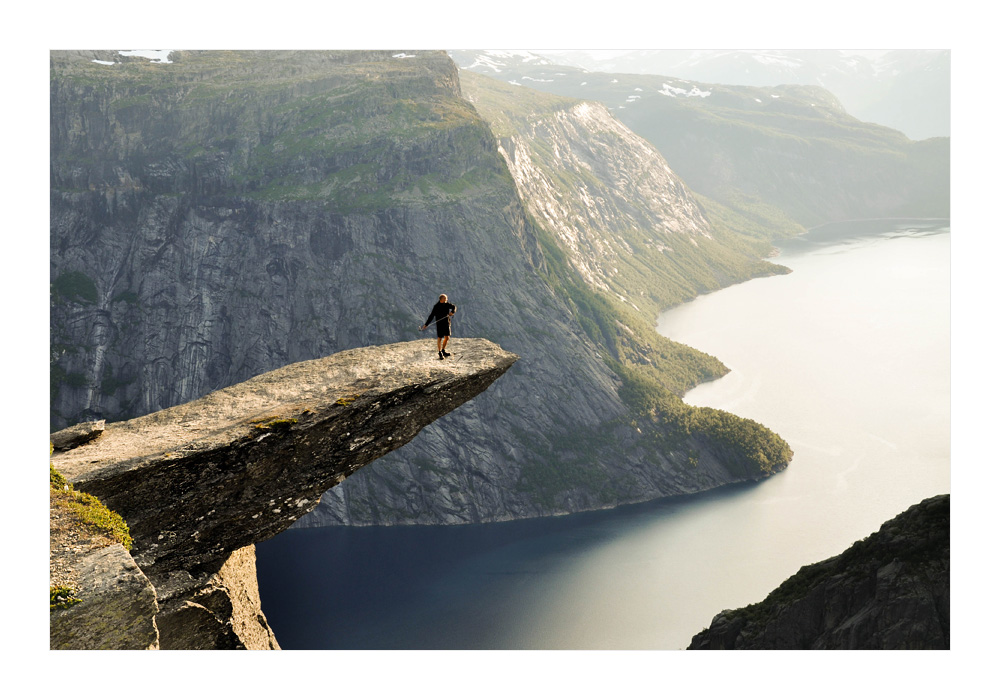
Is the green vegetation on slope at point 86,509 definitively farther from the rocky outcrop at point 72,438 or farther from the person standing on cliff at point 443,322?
the person standing on cliff at point 443,322

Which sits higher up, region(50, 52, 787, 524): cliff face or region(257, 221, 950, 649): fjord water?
region(50, 52, 787, 524): cliff face

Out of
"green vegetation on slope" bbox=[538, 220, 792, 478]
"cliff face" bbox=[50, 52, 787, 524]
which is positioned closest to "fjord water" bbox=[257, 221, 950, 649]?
"green vegetation on slope" bbox=[538, 220, 792, 478]

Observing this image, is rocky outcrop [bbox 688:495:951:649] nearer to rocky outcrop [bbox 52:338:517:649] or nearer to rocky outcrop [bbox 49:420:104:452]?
→ rocky outcrop [bbox 52:338:517:649]

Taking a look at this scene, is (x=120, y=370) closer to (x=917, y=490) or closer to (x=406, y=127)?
(x=406, y=127)

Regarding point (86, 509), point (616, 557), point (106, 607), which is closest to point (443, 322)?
point (86, 509)

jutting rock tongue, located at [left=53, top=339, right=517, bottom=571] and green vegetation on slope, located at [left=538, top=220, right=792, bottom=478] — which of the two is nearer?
jutting rock tongue, located at [left=53, top=339, right=517, bottom=571]

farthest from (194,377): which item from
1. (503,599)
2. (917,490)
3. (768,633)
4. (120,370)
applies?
(917,490)

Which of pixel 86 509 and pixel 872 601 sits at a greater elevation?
pixel 86 509

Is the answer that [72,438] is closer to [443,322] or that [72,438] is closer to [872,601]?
[443,322]
